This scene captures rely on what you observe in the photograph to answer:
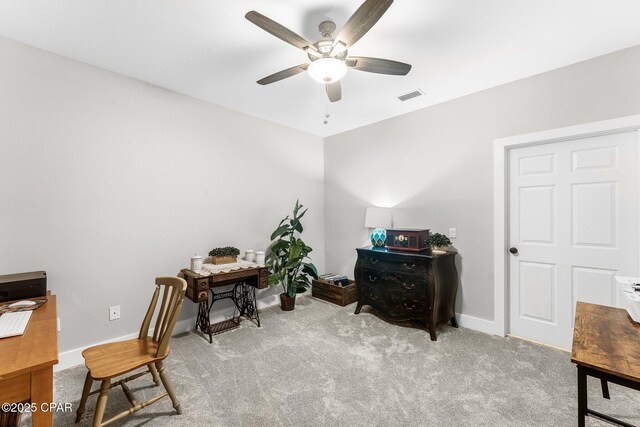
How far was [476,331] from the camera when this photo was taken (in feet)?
9.50

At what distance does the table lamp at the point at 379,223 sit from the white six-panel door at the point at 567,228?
130 centimetres

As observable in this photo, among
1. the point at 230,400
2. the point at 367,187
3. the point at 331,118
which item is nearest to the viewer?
the point at 230,400

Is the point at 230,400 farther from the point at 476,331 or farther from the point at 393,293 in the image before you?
the point at 476,331

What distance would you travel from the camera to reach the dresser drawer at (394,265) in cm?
279

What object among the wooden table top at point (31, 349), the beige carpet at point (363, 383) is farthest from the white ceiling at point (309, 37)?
the beige carpet at point (363, 383)

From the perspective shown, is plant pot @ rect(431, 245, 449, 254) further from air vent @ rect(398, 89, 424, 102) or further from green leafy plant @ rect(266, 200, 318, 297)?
air vent @ rect(398, 89, 424, 102)

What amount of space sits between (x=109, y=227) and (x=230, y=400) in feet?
6.07

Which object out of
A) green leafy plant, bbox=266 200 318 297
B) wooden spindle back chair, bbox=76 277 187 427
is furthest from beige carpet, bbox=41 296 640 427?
green leafy plant, bbox=266 200 318 297

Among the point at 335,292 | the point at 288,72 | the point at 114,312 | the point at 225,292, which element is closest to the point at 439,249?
the point at 335,292

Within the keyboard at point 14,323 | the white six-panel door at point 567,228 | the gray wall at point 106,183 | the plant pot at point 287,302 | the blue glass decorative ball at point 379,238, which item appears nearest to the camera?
the keyboard at point 14,323

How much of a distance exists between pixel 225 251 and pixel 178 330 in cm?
93

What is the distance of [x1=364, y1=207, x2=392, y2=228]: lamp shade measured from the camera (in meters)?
3.49

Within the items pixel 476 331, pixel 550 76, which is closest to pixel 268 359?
pixel 476 331

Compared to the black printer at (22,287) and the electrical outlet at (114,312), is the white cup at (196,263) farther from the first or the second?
the black printer at (22,287)
